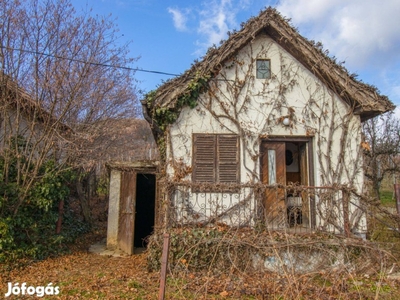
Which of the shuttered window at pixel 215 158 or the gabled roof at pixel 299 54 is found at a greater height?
the gabled roof at pixel 299 54

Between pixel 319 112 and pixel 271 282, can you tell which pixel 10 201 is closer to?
pixel 271 282

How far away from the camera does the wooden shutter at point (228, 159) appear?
778cm

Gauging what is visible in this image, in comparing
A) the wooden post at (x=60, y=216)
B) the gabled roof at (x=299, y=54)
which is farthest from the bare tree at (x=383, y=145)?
the wooden post at (x=60, y=216)

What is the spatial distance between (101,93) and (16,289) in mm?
8369

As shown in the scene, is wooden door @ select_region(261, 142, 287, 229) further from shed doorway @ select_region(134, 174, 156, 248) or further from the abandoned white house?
shed doorway @ select_region(134, 174, 156, 248)

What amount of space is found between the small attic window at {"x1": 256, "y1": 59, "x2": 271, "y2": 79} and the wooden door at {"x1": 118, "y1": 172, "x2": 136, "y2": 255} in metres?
4.88

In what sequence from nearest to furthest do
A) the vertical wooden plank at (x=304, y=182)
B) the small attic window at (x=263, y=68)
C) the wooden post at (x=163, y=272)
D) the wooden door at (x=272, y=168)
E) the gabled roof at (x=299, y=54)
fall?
the wooden post at (x=163, y=272), the vertical wooden plank at (x=304, y=182), the gabled roof at (x=299, y=54), the wooden door at (x=272, y=168), the small attic window at (x=263, y=68)

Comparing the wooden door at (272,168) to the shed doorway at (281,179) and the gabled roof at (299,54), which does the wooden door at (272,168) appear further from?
the gabled roof at (299,54)

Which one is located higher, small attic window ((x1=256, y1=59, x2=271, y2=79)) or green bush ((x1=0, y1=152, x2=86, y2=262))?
small attic window ((x1=256, y1=59, x2=271, y2=79))

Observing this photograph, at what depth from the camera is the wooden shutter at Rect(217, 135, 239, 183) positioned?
778 centimetres

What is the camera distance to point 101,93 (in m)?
12.4

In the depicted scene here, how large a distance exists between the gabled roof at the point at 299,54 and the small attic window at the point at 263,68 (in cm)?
67

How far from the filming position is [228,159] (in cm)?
784

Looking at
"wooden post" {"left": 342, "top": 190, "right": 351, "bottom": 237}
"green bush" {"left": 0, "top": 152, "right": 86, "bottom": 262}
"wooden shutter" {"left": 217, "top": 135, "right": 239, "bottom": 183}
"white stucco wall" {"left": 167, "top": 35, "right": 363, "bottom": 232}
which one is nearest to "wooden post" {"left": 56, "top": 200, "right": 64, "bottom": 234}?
"green bush" {"left": 0, "top": 152, "right": 86, "bottom": 262}
